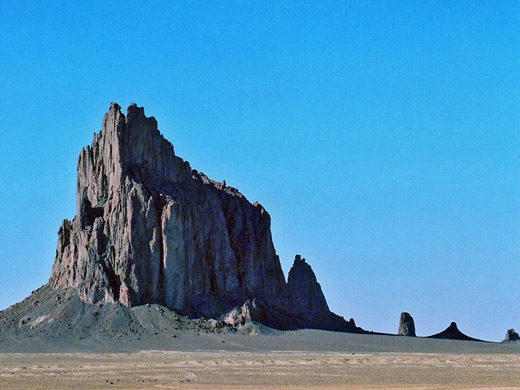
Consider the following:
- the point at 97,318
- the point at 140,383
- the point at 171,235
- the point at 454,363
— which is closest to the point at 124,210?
the point at 171,235

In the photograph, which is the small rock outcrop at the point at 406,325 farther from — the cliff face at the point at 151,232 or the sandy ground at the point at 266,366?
the cliff face at the point at 151,232

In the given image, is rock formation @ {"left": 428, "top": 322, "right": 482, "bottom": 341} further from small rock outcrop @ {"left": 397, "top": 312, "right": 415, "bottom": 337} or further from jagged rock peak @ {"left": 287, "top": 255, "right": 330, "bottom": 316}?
jagged rock peak @ {"left": 287, "top": 255, "right": 330, "bottom": 316}

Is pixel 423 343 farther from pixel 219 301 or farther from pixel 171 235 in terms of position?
pixel 171 235

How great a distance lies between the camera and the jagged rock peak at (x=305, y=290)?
184m

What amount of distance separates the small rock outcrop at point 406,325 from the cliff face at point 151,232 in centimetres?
2482

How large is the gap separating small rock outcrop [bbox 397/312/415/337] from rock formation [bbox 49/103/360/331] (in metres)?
12.7

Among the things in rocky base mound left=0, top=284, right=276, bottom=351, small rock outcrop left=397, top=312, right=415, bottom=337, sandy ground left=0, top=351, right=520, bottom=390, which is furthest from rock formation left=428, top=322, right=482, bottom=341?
sandy ground left=0, top=351, right=520, bottom=390

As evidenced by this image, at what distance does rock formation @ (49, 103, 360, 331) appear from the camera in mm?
159875

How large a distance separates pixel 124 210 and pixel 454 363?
69.2 m

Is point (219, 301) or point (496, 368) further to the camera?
point (219, 301)

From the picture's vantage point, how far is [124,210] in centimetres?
16288

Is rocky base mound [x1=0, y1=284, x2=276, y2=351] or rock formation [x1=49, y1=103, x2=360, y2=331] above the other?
rock formation [x1=49, y1=103, x2=360, y2=331]

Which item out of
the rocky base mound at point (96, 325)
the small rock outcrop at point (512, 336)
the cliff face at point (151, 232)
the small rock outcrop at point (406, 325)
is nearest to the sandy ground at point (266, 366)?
the rocky base mound at point (96, 325)

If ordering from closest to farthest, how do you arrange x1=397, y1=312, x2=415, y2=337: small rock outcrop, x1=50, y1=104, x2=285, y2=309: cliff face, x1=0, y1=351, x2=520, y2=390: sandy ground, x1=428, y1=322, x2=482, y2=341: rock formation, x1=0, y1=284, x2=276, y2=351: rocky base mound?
x1=0, y1=351, x2=520, y2=390: sandy ground, x1=0, y1=284, x2=276, y2=351: rocky base mound, x1=50, y1=104, x2=285, y2=309: cliff face, x1=428, y1=322, x2=482, y2=341: rock formation, x1=397, y1=312, x2=415, y2=337: small rock outcrop
